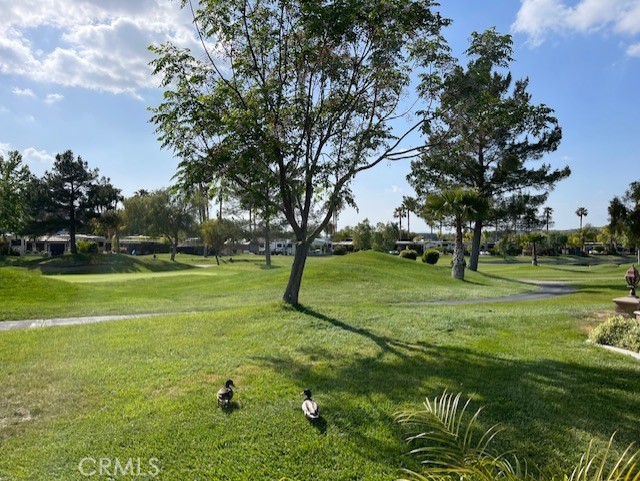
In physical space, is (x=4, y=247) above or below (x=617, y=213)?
below

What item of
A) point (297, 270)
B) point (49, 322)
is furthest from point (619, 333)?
point (49, 322)

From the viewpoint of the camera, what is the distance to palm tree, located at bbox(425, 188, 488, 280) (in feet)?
79.4

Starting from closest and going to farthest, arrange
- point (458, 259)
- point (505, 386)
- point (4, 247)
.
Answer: point (505, 386)
point (458, 259)
point (4, 247)

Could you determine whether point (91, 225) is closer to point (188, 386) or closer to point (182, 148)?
point (182, 148)

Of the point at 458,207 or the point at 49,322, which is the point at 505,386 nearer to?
the point at 49,322

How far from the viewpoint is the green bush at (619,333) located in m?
8.17

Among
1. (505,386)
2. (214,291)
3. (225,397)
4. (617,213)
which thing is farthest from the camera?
(617,213)

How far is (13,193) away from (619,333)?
135 ft

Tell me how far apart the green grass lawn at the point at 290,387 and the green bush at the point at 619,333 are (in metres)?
0.45

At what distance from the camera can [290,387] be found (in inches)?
226

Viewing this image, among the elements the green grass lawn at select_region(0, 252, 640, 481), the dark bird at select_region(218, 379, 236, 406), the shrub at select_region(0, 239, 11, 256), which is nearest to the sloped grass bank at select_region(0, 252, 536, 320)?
the green grass lawn at select_region(0, 252, 640, 481)

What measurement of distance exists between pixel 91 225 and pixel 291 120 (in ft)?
135

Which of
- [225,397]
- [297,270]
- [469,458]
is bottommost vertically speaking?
[225,397]

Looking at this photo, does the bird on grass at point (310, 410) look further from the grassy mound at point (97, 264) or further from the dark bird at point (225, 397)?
the grassy mound at point (97, 264)
